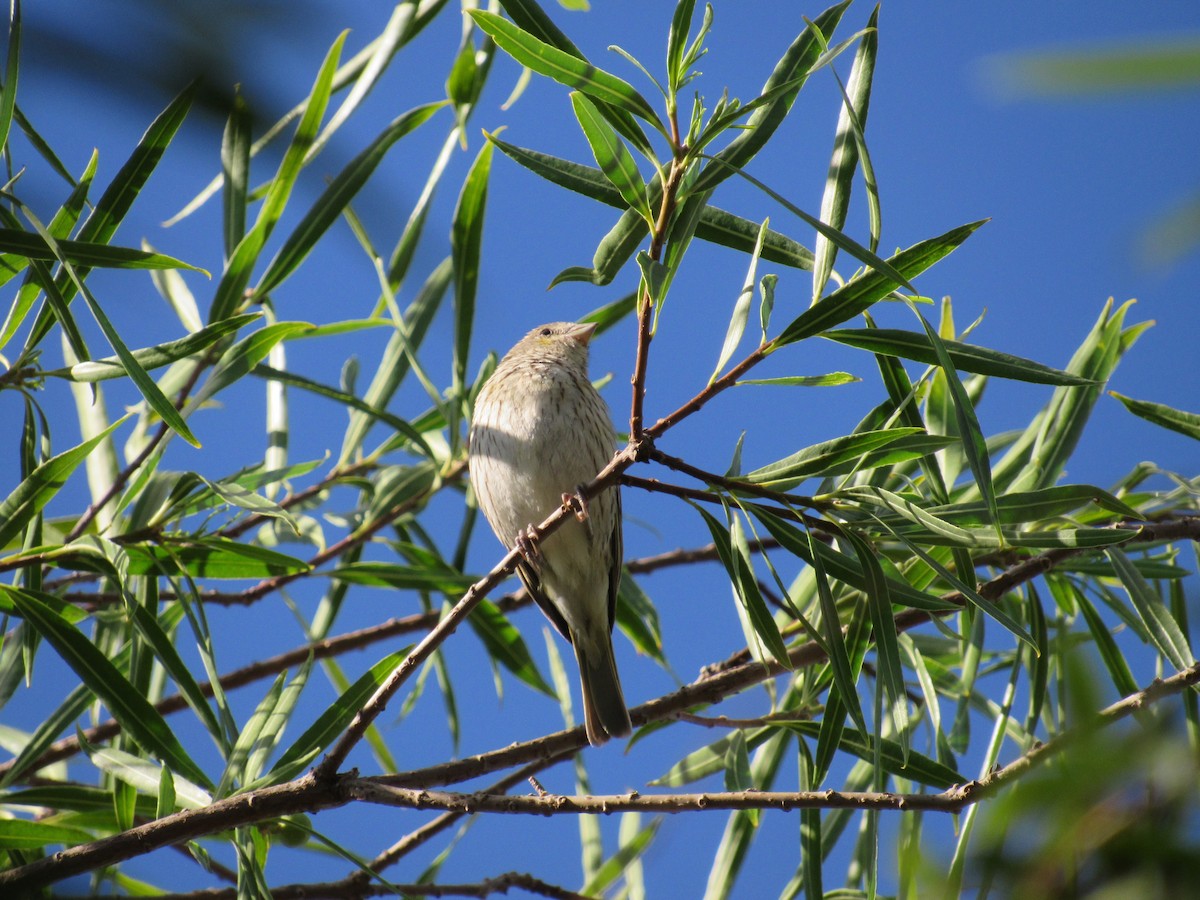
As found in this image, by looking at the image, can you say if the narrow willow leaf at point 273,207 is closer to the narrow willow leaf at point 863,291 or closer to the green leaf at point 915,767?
the narrow willow leaf at point 863,291

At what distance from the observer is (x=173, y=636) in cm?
356

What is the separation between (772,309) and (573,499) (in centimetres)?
58

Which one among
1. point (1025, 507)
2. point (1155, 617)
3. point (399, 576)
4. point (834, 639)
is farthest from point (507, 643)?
point (1155, 617)

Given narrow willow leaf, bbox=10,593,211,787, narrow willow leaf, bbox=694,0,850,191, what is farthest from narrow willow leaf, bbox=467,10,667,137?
narrow willow leaf, bbox=10,593,211,787

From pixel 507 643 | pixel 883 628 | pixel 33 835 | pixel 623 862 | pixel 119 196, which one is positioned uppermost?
pixel 119 196

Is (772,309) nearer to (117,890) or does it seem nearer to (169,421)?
(169,421)

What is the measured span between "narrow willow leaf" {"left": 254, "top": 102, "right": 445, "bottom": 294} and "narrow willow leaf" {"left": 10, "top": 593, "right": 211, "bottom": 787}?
1.13 meters

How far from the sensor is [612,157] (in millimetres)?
1956

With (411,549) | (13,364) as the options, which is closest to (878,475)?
(411,549)

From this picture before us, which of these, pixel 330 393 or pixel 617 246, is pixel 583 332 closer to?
pixel 330 393

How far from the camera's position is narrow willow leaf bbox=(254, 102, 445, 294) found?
291 centimetres

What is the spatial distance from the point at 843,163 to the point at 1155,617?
1176 millimetres

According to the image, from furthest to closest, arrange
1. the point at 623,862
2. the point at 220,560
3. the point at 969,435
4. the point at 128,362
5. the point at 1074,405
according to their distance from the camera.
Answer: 1. the point at 623,862
2. the point at 1074,405
3. the point at 220,560
4. the point at 128,362
5. the point at 969,435

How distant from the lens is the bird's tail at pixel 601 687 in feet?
10.7
